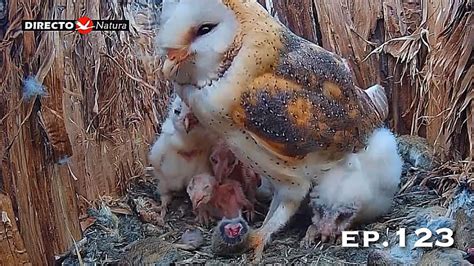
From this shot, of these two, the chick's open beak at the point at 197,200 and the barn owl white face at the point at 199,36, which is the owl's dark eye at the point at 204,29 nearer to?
the barn owl white face at the point at 199,36

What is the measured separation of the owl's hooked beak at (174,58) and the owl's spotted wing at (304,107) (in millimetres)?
73

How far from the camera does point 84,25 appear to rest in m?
0.75

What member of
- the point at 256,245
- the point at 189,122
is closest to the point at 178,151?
the point at 189,122

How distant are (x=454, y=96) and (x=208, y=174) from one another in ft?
0.96

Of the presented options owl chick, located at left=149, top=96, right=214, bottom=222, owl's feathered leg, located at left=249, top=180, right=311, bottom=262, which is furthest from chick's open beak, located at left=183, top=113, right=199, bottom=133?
owl's feathered leg, located at left=249, top=180, right=311, bottom=262

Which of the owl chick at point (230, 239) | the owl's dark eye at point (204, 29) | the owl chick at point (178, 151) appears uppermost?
the owl's dark eye at point (204, 29)

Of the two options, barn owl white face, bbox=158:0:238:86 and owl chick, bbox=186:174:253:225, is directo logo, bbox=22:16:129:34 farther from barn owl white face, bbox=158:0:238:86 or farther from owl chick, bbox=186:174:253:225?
owl chick, bbox=186:174:253:225

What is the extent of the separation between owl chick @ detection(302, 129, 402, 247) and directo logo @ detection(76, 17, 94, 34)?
0.30 metres

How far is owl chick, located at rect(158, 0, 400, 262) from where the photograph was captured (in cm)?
68

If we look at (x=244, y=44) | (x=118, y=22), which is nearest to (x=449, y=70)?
(x=244, y=44)

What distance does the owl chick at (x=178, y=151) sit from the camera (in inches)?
29.5

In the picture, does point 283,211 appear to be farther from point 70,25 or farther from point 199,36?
point 70,25

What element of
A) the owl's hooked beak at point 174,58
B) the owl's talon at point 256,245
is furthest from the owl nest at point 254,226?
the owl's hooked beak at point 174,58

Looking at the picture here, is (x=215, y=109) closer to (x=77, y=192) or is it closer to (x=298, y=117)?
(x=298, y=117)
